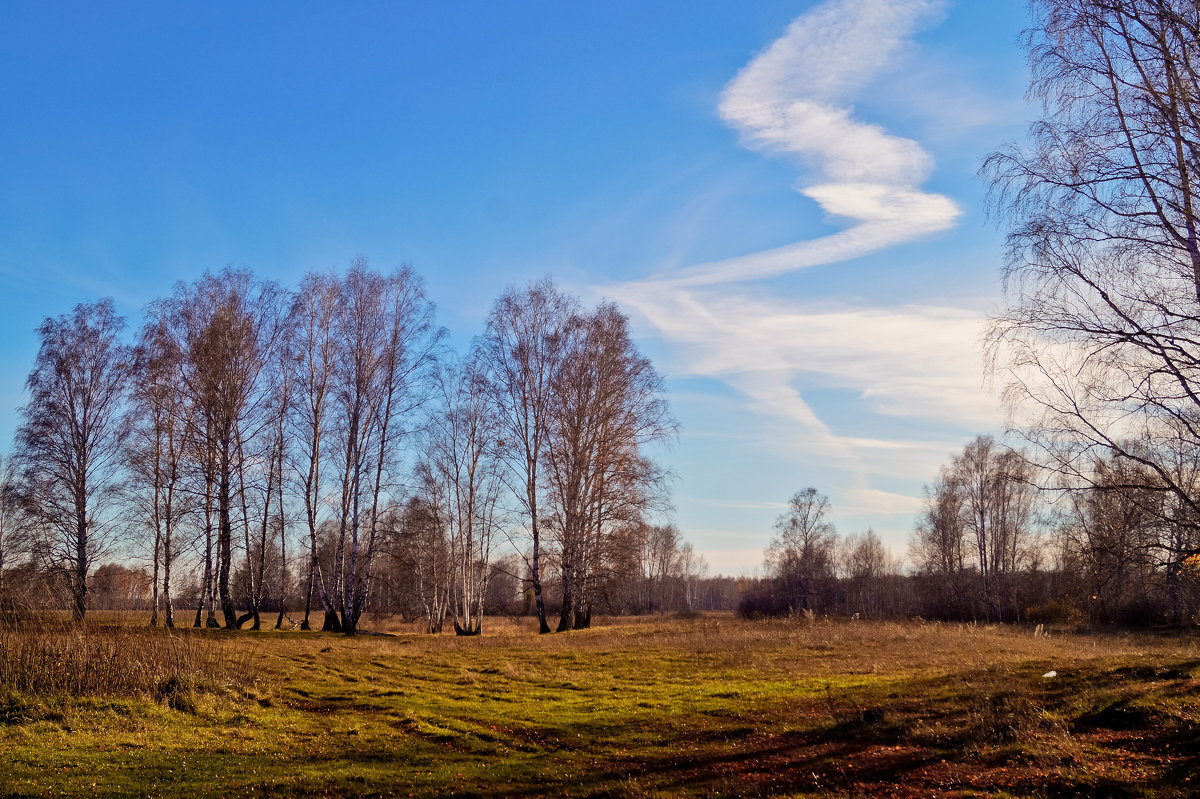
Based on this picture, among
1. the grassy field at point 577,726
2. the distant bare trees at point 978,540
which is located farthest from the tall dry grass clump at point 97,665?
the distant bare trees at point 978,540

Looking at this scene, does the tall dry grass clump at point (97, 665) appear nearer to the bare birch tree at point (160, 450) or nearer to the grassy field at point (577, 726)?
the grassy field at point (577, 726)

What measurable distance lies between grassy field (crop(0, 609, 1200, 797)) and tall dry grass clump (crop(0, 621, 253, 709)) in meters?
0.03

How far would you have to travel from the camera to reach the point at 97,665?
41.7 ft

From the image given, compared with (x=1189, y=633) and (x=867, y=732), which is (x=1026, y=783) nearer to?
(x=867, y=732)

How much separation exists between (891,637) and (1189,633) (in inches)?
648

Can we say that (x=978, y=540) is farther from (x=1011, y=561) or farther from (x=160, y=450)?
(x=160, y=450)

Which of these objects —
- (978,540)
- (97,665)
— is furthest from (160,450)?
(978,540)

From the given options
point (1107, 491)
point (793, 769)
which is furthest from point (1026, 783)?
point (1107, 491)

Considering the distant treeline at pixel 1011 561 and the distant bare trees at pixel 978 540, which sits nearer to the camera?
the distant treeline at pixel 1011 561

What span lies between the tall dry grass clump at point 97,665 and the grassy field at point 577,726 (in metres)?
0.03

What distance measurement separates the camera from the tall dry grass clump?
12266 millimetres

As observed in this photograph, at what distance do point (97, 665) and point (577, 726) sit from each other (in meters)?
8.58

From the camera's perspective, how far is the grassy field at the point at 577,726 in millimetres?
8875

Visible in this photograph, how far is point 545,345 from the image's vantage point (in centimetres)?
3531
